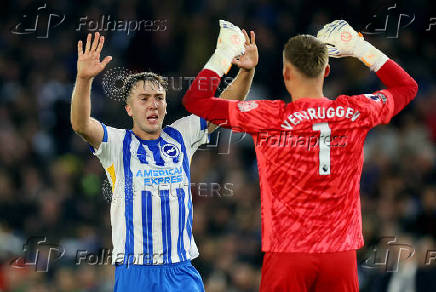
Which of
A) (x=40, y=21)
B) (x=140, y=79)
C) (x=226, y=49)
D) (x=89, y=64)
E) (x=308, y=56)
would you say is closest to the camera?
(x=308, y=56)

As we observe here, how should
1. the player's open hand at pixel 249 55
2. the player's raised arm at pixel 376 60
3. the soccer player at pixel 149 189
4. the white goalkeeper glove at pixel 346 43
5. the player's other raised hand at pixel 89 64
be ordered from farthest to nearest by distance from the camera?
the player's open hand at pixel 249 55, the soccer player at pixel 149 189, the player's other raised hand at pixel 89 64, the white goalkeeper glove at pixel 346 43, the player's raised arm at pixel 376 60

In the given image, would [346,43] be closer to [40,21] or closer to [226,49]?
[226,49]

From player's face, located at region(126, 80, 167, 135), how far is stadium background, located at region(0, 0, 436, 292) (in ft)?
12.6

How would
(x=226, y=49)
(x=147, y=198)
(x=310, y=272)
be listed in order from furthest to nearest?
(x=147, y=198)
(x=226, y=49)
(x=310, y=272)

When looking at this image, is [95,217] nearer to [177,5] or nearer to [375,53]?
[177,5]

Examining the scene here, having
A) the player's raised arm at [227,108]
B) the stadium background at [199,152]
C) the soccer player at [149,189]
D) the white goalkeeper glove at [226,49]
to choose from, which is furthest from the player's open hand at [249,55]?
the stadium background at [199,152]

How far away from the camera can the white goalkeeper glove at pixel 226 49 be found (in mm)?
5039

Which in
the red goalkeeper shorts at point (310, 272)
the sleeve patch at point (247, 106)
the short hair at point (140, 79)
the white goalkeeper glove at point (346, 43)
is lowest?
the red goalkeeper shorts at point (310, 272)

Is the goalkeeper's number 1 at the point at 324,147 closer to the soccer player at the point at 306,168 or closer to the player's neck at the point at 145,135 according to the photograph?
the soccer player at the point at 306,168

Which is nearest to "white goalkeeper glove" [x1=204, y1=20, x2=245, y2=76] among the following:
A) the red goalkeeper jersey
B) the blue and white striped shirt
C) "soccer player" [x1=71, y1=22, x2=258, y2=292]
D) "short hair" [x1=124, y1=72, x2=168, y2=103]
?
the red goalkeeper jersey

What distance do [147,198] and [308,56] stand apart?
5.73 ft

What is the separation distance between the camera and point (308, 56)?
483cm

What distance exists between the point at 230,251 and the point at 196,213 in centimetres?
101

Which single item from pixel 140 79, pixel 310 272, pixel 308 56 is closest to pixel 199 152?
pixel 140 79
